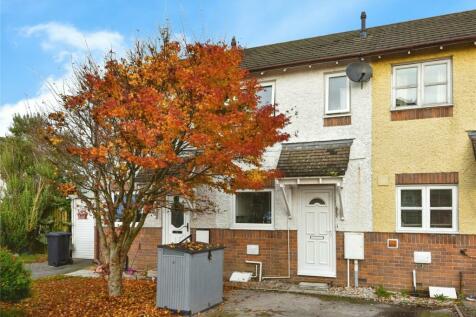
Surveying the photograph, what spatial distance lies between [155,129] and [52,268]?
9000mm

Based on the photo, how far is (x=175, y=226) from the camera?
44.3ft

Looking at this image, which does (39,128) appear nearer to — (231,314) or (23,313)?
(23,313)

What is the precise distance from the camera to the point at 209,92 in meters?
8.06

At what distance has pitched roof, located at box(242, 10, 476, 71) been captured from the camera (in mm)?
10742

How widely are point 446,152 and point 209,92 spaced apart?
576cm

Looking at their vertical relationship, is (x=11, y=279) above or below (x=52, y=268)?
above

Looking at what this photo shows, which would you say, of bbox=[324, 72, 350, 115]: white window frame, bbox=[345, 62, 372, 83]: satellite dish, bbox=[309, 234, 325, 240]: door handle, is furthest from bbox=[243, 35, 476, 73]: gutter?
bbox=[309, 234, 325, 240]: door handle

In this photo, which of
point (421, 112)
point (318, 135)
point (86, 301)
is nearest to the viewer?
point (86, 301)

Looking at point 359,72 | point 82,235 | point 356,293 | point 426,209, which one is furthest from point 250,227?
point 82,235

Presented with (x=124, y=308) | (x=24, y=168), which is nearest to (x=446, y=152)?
(x=124, y=308)

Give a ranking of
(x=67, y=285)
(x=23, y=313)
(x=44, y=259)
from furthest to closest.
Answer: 1. (x=44, y=259)
2. (x=67, y=285)
3. (x=23, y=313)

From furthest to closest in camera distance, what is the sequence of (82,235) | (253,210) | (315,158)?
(82,235)
(253,210)
(315,158)

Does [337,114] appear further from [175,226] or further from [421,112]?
[175,226]

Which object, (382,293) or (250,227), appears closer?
(382,293)
